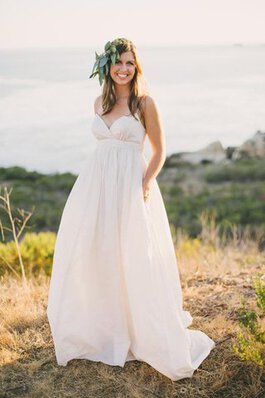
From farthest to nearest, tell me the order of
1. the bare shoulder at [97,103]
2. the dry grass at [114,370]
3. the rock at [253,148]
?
1. the rock at [253,148]
2. the bare shoulder at [97,103]
3. the dry grass at [114,370]

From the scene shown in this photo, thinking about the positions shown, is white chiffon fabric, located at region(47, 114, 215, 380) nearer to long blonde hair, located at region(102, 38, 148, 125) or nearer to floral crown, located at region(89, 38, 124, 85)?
long blonde hair, located at region(102, 38, 148, 125)

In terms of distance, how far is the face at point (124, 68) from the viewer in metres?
3.56

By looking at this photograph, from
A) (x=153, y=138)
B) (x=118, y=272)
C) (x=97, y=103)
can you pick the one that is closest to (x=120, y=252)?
(x=118, y=272)

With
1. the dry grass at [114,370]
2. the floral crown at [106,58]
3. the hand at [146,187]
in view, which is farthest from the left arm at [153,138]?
the dry grass at [114,370]

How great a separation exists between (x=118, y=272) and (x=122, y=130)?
933mm

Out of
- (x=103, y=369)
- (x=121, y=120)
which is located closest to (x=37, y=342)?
(x=103, y=369)

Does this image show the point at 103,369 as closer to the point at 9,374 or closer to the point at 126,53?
the point at 9,374

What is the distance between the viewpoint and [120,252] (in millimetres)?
3584

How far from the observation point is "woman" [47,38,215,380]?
3512 mm

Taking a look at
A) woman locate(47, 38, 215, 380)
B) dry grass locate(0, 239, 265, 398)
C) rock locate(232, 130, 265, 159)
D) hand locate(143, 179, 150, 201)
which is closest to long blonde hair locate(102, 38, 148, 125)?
woman locate(47, 38, 215, 380)

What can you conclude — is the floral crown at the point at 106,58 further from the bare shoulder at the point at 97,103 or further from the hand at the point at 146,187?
the hand at the point at 146,187

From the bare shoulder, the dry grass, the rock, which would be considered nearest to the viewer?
the dry grass

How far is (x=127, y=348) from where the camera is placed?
3.69 m

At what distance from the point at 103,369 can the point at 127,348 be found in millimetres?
211
